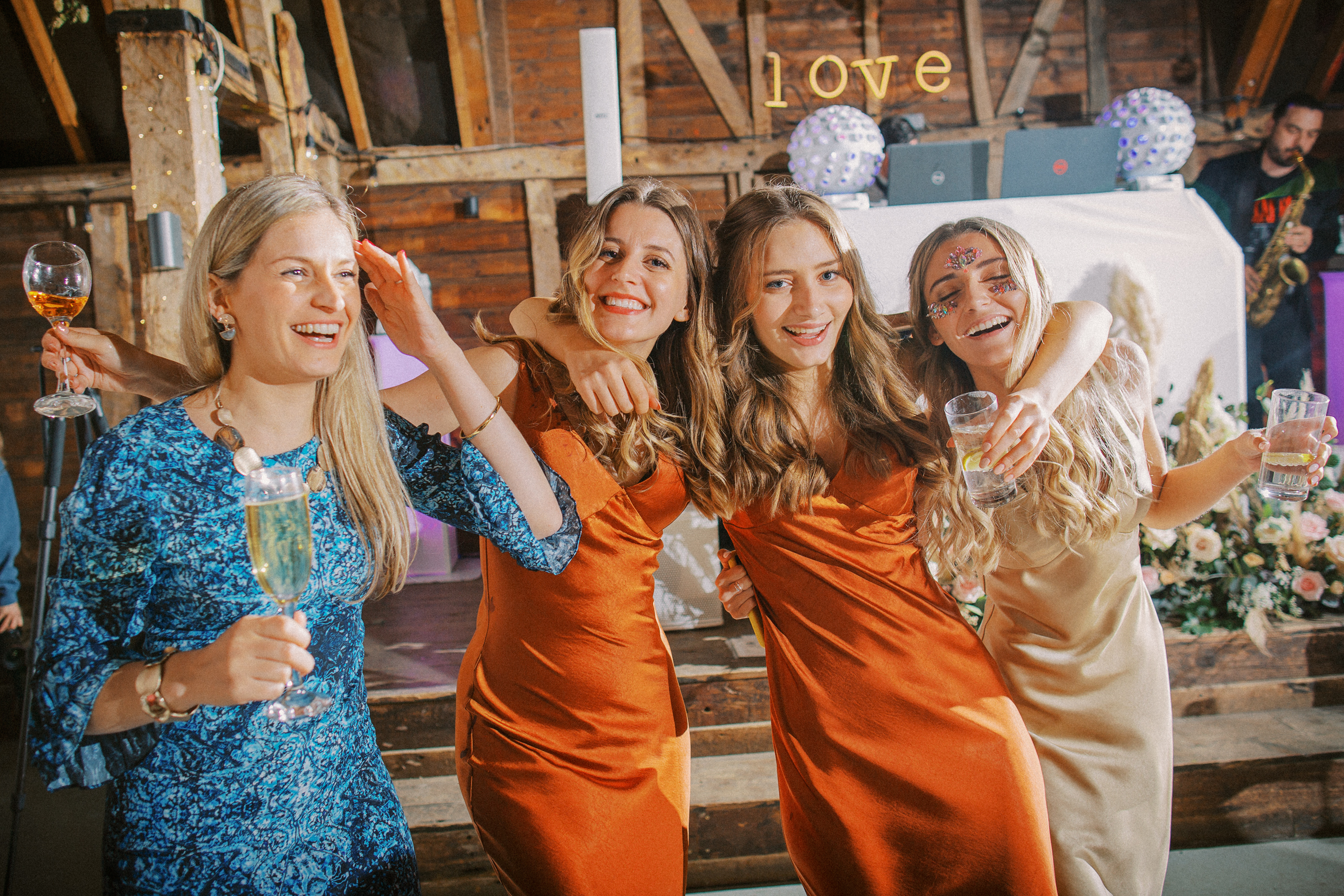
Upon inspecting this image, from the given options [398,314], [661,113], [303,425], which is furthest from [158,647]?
[661,113]

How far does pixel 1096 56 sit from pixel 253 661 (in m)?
6.36

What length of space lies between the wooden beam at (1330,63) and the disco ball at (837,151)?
4.24 m

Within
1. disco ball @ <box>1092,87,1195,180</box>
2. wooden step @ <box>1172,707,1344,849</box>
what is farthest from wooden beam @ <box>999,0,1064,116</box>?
wooden step @ <box>1172,707,1344,849</box>

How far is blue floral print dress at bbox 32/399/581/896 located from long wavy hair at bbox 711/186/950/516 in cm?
78

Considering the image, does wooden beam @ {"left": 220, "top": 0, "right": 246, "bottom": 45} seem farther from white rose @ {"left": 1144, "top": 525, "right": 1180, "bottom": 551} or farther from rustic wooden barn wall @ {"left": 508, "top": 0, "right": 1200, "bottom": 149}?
white rose @ {"left": 1144, "top": 525, "right": 1180, "bottom": 551}

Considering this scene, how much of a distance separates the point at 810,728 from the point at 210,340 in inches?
49.2

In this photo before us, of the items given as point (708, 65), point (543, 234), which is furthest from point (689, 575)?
point (708, 65)

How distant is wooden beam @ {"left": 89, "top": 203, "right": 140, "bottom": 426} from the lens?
5.43 metres

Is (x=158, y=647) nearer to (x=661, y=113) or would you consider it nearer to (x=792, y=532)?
(x=792, y=532)

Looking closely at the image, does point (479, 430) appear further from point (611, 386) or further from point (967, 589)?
point (967, 589)

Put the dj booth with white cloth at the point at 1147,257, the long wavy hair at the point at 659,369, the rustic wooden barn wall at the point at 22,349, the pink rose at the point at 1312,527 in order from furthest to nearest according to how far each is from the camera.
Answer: the rustic wooden barn wall at the point at 22,349 → the dj booth with white cloth at the point at 1147,257 → the pink rose at the point at 1312,527 → the long wavy hair at the point at 659,369

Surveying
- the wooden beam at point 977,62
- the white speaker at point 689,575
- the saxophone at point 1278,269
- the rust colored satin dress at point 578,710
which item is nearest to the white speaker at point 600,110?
the white speaker at point 689,575

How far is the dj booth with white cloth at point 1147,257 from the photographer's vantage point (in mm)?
3033

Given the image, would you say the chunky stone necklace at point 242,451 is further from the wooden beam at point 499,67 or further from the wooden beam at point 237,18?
the wooden beam at point 499,67
